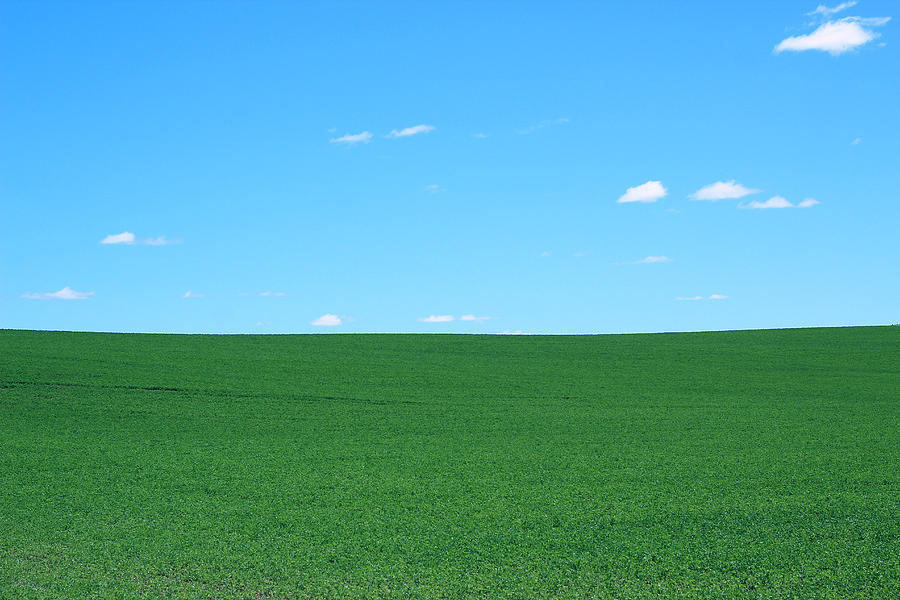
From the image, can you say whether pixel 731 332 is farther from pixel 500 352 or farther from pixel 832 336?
pixel 500 352

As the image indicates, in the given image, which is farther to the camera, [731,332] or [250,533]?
[731,332]

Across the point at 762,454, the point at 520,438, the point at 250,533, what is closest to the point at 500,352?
the point at 520,438

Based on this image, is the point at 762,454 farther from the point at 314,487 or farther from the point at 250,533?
the point at 250,533

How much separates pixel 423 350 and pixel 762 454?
13.5 meters

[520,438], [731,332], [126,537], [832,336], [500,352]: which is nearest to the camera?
[126,537]

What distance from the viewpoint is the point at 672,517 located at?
6816 mm

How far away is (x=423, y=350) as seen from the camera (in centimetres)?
2202

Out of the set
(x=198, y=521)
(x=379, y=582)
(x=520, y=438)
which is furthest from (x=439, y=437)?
(x=379, y=582)

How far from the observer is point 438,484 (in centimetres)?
793

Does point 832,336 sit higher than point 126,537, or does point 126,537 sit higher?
point 832,336

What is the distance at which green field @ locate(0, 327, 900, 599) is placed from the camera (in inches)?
221

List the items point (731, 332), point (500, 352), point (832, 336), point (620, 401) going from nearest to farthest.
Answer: point (620, 401)
point (500, 352)
point (832, 336)
point (731, 332)

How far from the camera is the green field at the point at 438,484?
561 cm

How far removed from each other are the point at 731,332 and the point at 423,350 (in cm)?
1298
